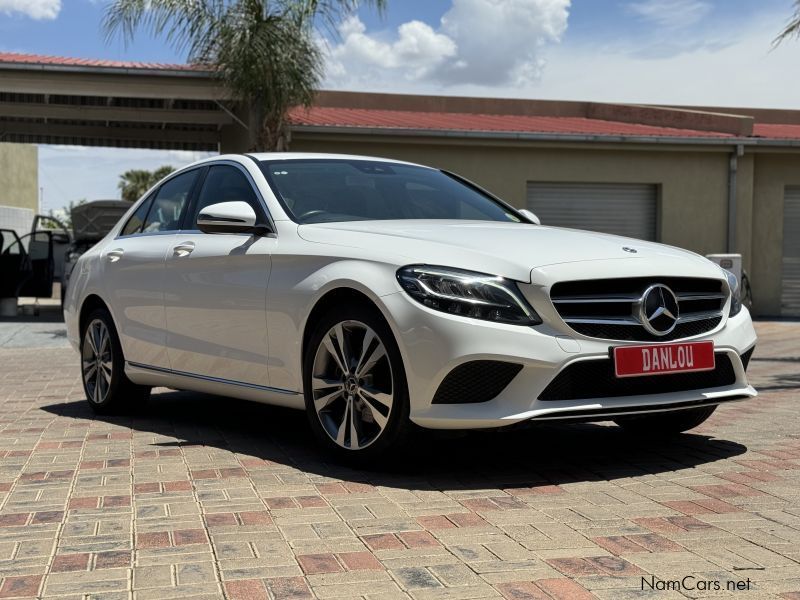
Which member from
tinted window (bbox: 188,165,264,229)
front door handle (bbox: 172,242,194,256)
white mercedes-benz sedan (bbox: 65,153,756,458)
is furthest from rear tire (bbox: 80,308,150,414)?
tinted window (bbox: 188,165,264,229)

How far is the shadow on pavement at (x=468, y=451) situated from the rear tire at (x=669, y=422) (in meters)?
0.07

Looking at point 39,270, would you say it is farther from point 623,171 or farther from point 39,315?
point 623,171

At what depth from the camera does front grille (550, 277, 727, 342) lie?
447 cm

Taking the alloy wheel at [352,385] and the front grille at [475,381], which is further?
the alloy wheel at [352,385]

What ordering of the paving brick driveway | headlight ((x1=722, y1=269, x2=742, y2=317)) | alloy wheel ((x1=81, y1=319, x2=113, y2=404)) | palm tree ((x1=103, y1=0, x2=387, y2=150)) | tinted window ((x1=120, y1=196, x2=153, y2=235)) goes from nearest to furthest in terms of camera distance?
the paving brick driveway < headlight ((x1=722, y1=269, x2=742, y2=317)) < alloy wheel ((x1=81, y1=319, x2=113, y2=404)) < tinted window ((x1=120, y1=196, x2=153, y2=235)) < palm tree ((x1=103, y1=0, x2=387, y2=150))

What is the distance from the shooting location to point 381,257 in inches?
183

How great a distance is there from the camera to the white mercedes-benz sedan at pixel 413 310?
4.37m

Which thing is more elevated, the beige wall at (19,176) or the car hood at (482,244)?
the beige wall at (19,176)

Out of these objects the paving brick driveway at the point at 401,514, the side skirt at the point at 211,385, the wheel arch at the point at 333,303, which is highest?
the wheel arch at the point at 333,303

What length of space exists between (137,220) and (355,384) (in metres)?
3.00

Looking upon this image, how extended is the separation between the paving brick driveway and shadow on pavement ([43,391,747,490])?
0.02 m

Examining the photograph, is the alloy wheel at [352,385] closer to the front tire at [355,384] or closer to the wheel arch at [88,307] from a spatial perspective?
the front tire at [355,384]

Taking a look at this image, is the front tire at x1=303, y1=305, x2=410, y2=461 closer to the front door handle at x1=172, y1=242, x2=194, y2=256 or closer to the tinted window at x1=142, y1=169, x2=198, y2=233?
the front door handle at x1=172, y1=242, x2=194, y2=256

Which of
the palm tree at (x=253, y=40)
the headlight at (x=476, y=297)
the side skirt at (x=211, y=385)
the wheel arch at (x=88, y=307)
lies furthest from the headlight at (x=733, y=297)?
the palm tree at (x=253, y=40)
